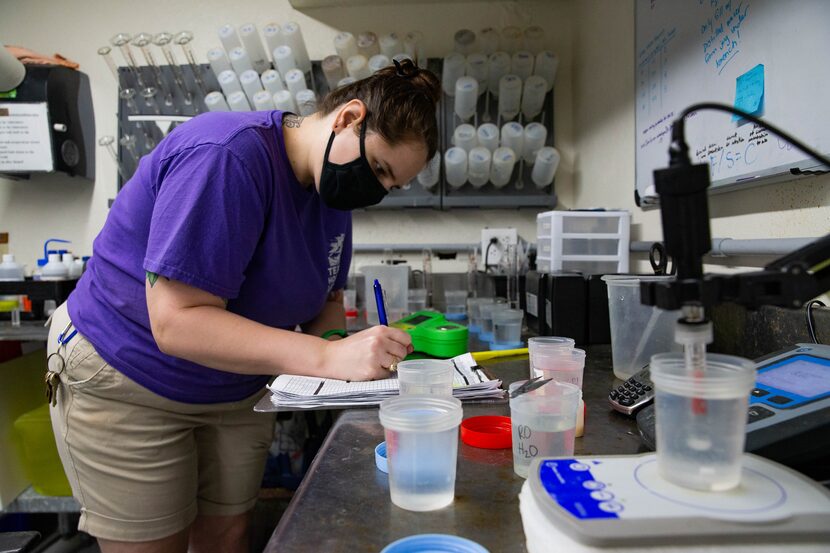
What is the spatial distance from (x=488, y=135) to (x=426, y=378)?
172 centimetres

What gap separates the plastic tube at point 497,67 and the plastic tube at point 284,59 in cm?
94

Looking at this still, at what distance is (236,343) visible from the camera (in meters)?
0.91

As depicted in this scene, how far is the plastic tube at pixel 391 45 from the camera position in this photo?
94.1 inches

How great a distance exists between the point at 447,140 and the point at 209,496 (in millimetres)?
1929

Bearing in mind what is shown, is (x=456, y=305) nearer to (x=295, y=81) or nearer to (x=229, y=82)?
(x=295, y=81)

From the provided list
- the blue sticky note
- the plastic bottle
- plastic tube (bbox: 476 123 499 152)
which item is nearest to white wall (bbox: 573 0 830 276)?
the blue sticky note

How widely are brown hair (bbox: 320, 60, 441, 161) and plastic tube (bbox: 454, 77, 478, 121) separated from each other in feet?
4.02

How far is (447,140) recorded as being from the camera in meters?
2.59

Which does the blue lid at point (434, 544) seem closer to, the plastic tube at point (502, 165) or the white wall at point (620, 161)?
the white wall at point (620, 161)

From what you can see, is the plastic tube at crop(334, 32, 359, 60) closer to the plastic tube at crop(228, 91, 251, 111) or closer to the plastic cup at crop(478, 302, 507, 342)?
the plastic tube at crop(228, 91, 251, 111)

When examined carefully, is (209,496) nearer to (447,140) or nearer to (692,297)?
(692,297)

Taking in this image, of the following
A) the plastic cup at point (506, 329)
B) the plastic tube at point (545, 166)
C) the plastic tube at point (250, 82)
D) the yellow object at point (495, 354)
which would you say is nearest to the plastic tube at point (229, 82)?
the plastic tube at point (250, 82)

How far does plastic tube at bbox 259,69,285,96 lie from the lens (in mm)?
2412

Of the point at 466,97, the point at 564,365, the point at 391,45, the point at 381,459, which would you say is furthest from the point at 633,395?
the point at 391,45
